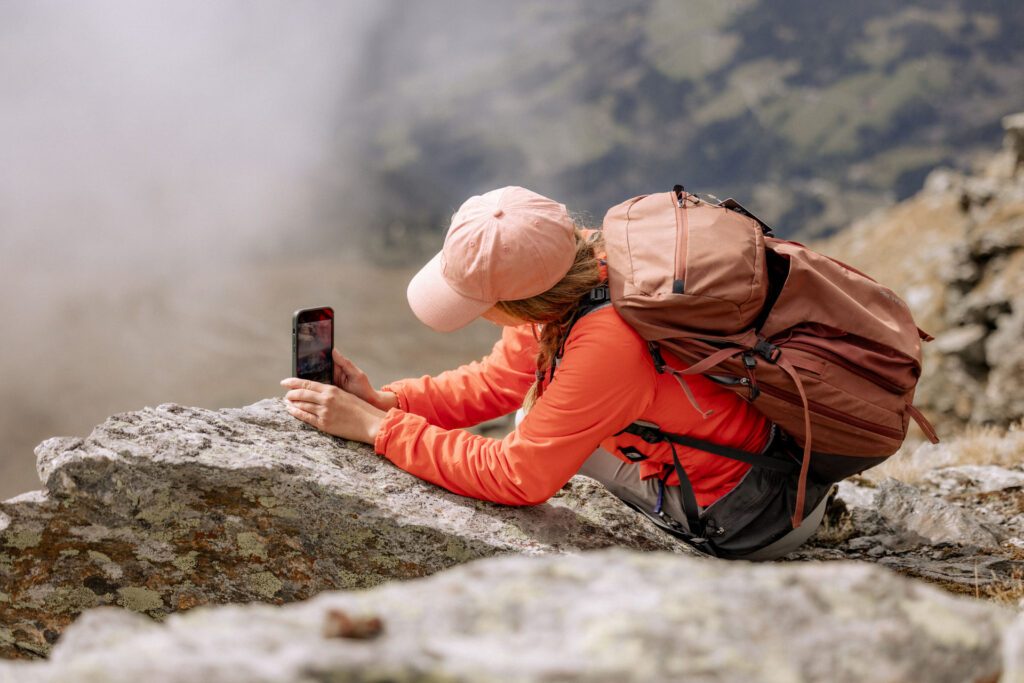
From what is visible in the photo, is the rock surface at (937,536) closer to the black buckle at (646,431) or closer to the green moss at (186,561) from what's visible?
the black buckle at (646,431)

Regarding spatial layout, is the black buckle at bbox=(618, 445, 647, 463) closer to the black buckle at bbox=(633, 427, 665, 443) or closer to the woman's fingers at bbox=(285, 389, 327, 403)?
the black buckle at bbox=(633, 427, 665, 443)

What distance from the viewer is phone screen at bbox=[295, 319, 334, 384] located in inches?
155

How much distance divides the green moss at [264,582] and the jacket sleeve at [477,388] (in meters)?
1.11

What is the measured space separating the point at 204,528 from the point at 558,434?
167 cm

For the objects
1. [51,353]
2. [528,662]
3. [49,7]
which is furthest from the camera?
[49,7]

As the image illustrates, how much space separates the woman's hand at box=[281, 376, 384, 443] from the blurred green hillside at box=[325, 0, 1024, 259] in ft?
393

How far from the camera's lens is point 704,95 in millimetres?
153625

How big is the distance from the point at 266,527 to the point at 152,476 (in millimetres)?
539

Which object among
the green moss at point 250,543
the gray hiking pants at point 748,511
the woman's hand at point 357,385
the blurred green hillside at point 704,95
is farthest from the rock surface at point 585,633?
the blurred green hillside at point 704,95

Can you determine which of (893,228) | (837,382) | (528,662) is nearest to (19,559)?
(528,662)

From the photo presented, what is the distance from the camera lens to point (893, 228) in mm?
29297

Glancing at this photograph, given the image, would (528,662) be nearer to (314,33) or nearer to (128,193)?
(128,193)

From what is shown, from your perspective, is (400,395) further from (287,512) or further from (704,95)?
(704,95)

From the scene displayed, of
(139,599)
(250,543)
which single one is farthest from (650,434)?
(139,599)
